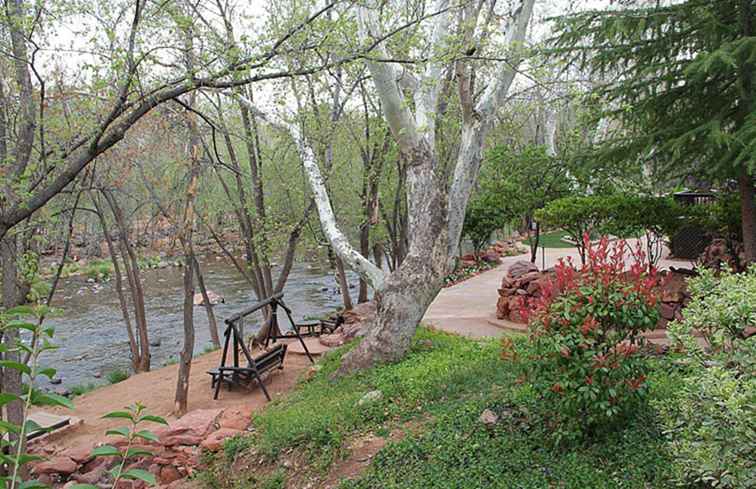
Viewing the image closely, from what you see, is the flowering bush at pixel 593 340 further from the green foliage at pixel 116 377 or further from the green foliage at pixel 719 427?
the green foliage at pixel 116 377

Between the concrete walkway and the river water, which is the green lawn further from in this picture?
the river water

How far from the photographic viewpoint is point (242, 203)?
10.6 m

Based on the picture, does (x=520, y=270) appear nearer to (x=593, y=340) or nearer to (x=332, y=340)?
(x=332, y=340)

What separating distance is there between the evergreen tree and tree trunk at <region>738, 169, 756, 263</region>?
1 cm

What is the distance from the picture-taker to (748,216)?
6668 millimetres

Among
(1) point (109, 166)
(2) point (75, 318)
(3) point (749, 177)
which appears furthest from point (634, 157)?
(2) point (75, 318)

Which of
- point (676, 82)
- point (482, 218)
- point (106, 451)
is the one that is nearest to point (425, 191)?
point (676, 82)

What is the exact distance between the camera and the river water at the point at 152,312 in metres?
11.7

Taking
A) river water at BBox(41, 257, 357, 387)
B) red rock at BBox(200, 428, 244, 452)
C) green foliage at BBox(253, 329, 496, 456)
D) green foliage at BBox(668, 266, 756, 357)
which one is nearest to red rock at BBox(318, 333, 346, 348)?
green foliage at BBox(253, 329, 496, 456)

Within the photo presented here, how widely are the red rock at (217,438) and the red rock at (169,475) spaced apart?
0.30m

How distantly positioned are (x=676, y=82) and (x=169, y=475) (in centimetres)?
691

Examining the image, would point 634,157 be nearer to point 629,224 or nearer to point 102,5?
point 629,224

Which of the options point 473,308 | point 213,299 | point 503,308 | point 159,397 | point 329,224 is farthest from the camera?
point 213,299

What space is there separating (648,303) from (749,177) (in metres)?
4.32
